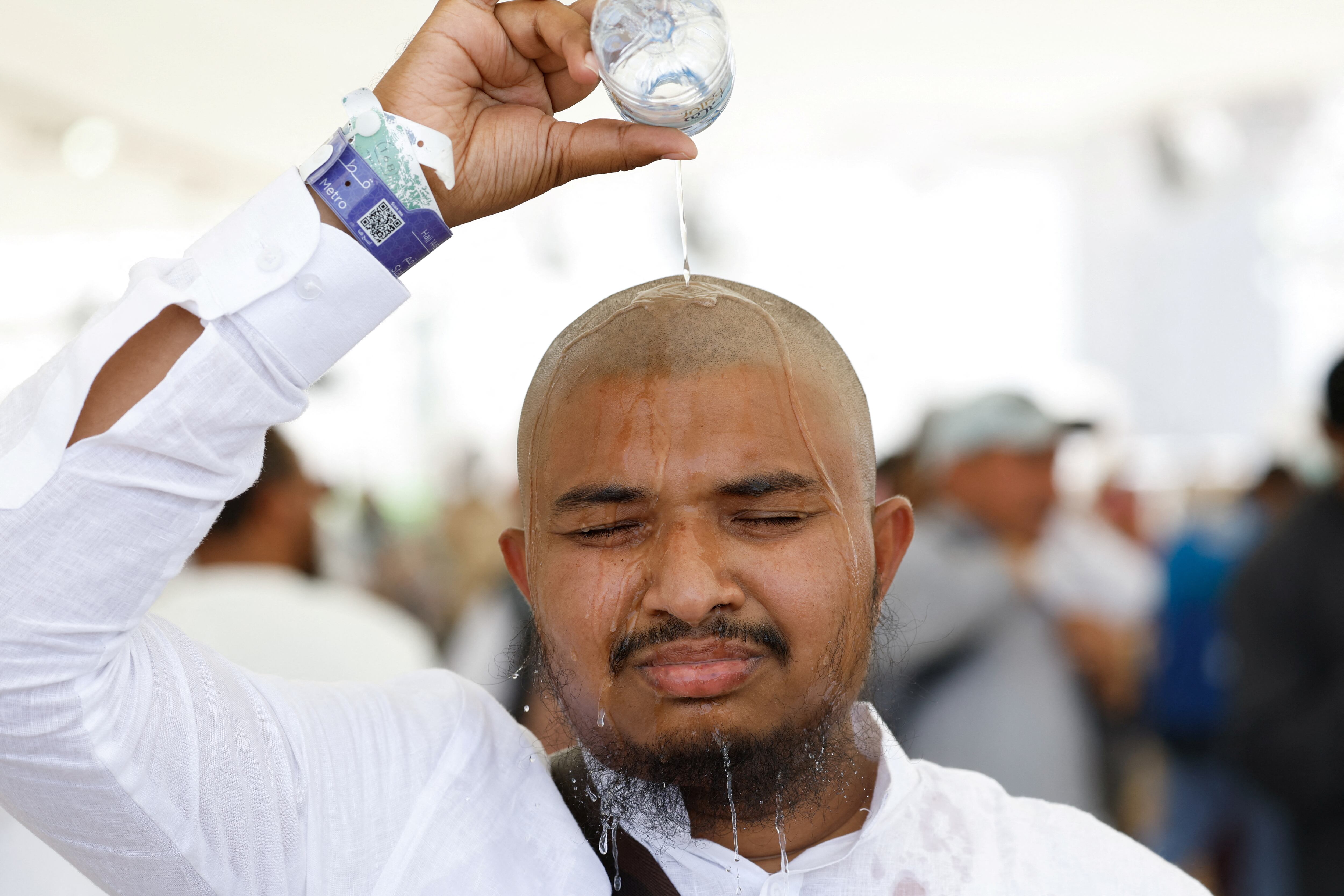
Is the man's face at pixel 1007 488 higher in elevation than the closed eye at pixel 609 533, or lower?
lower

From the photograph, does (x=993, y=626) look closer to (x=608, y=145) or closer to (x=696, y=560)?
(x=696, y=560)

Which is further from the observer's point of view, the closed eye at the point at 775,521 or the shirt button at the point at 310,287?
the closed eye at the point at 775,521

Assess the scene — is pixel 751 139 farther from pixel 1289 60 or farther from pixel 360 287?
pixel 360 287

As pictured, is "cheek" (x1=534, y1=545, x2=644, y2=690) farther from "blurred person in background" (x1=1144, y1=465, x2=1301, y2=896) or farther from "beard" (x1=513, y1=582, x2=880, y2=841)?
"blurred person in background" (x1=1144, y1=465, x2=1301, y2=896)

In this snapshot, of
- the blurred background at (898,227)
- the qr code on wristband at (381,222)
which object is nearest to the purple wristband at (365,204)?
the qr code on wristband at (381,222)

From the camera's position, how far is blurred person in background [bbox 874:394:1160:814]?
2.62 m

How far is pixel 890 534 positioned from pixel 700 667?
0.37 metres

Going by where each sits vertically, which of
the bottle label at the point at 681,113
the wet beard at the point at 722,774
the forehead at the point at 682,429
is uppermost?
the bottle label at the point at 681,113

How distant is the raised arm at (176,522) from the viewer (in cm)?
98

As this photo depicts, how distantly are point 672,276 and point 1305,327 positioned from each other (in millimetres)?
7758

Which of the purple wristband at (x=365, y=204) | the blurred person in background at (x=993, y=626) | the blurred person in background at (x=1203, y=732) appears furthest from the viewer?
the blurred person in background at (x=1203, y=732)

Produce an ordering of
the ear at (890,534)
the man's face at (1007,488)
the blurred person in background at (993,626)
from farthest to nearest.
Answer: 1. the man's face at (1007,488)
2. the blurred person in background at (993,626)
3. the ear at (890,534)

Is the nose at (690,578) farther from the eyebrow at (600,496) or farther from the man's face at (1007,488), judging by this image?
the man's face at (1007,488)

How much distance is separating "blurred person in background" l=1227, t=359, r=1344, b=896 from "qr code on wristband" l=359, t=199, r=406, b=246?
2.35 m
